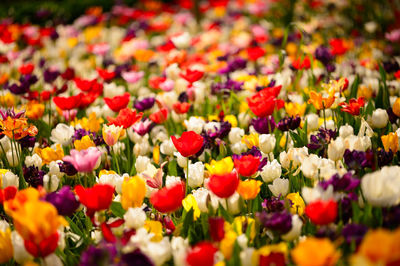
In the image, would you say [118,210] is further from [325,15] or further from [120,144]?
[325,15]

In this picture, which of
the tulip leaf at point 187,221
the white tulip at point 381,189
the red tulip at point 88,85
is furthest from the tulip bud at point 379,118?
the red tulip at point 88,85

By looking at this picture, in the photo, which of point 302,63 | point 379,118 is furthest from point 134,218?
point 302,63

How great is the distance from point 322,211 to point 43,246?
0.79 m

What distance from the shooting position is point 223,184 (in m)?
1.35

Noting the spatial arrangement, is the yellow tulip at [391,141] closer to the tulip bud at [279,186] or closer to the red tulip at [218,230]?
the tulip bud at [279,186]

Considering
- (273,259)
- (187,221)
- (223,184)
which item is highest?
(223,184)

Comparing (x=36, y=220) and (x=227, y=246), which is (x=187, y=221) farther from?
(x=36, y=220)

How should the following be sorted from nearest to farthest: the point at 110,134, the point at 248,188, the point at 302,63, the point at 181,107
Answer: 1. the point at 248,188
2. the point at 110,134
3. the point at 181,107
4. the point at 302,63

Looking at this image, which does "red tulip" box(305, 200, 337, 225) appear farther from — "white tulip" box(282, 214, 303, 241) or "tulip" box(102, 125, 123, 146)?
"tulip" box(102, 125, 123, 146)

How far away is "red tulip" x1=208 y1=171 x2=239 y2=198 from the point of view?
135 centimetres

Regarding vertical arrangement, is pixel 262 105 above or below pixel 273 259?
above

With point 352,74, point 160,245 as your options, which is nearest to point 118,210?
point 160,245

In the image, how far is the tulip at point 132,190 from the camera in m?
1.44

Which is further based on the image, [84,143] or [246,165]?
[84,143]
